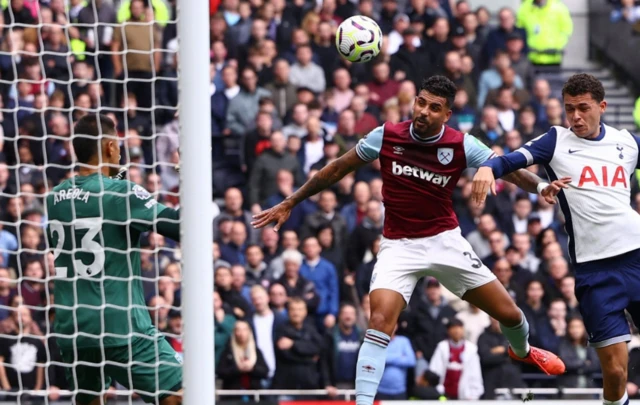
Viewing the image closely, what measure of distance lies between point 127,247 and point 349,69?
8.18 m

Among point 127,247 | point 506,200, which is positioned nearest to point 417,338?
point 506,200

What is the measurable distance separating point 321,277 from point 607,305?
529 centimetres

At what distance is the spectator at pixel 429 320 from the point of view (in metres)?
13.0

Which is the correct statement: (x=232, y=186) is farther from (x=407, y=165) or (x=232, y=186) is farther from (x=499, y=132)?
(x=407, y=165)

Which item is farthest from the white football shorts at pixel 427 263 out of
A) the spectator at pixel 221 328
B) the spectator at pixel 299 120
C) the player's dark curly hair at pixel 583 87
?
the spectator at pixel 299 120

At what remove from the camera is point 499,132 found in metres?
15.0

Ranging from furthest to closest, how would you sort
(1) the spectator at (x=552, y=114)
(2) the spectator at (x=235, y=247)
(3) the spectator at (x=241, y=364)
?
(1) the spectator at (x=552, y=114)
(2) the spectator at (x=235, y=247)
(3) the spectator at (x=241, y=364)

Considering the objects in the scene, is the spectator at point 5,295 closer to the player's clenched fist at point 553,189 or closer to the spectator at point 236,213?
the spectator at point 236,213

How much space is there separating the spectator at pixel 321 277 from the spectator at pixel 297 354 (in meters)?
0.34

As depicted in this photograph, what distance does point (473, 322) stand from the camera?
1319cm

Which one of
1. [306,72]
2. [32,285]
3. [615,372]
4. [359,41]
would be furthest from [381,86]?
[615,372]

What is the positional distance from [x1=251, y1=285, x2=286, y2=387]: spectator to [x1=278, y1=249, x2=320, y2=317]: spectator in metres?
0.29

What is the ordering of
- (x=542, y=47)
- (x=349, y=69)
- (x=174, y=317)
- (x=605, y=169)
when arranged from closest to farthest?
(x=605, y=169) < (x=174, y=317) < (x=349, y=69) < (x=542, y=47)

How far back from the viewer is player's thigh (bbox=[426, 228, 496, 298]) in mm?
8570
